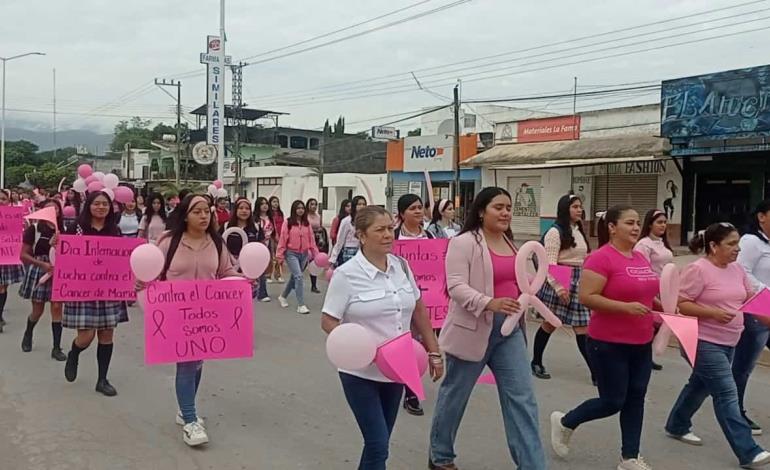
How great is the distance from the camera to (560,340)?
886cm

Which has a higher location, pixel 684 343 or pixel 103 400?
pixel 684 343

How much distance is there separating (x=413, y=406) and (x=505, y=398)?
1.80 m

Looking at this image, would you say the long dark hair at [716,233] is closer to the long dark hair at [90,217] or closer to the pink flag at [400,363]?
the pink flag at [400,363]

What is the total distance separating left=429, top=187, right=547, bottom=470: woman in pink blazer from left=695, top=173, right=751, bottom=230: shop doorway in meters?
17.7

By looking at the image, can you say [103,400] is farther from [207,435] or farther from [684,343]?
[684,343]

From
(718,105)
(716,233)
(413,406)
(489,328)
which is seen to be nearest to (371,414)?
(489,328)

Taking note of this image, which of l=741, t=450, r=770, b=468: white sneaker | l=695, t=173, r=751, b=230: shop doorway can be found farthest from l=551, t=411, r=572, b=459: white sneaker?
l=695, t=173, r=751, b=230: shop doorway

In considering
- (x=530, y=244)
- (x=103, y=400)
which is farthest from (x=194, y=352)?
(x=530, y=244)

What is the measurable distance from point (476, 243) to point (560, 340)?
5.17 m

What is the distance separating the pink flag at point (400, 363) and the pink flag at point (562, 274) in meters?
3.15

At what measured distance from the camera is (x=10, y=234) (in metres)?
8.99

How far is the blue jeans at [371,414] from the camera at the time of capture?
349 cm

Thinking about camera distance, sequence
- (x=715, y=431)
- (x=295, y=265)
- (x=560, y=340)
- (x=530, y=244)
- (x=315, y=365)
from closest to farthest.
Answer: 1. (x=530, y=244)
2. (x=715, y=431)
3. (x=315, y=365)
4. (x=560, y=340)
5. (x=295, y=265)

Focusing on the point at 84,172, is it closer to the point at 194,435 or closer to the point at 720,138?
the point at 194,435
